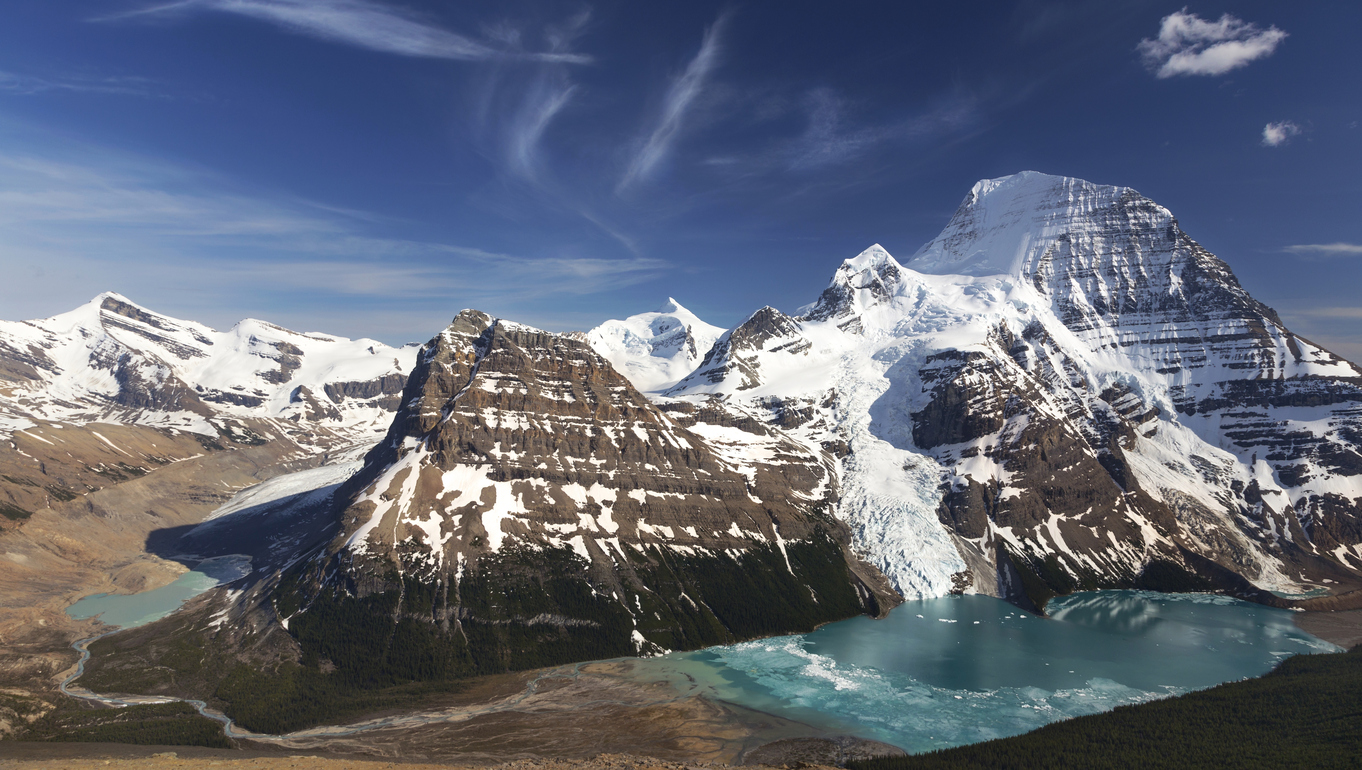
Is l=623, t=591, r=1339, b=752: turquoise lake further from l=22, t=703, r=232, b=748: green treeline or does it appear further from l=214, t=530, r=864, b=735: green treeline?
l=22, t=703, r=232, b=748: green treeline

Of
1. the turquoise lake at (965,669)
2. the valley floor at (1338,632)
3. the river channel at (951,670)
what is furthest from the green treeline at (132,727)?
the valley floor at (1338,632)

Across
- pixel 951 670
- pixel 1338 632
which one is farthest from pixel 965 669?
pixel 1338 632

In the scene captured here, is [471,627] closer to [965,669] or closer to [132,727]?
[132,727]

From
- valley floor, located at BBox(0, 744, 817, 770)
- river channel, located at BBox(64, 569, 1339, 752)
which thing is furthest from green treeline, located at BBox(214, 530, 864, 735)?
valley floor, located at BBox(0, 744, 817, 770)

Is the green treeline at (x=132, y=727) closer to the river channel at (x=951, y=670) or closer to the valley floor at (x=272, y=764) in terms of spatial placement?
the river channel at (x=951, y=670)

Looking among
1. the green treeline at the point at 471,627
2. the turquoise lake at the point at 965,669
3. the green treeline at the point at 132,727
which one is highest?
the green treeline at the point at 471,627

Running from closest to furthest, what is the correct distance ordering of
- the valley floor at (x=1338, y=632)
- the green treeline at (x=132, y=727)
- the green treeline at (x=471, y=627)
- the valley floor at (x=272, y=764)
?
the valley floor at (x=272, y=764) < the green treeline at (x=132, y=727) < the green treeline at (x=471, y=627) < the valley floor at (x=1338, y=632)
